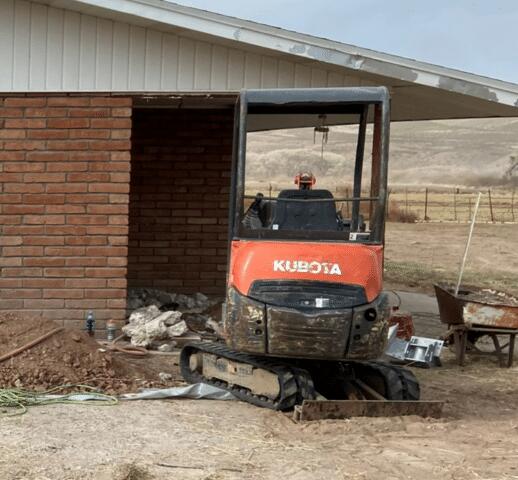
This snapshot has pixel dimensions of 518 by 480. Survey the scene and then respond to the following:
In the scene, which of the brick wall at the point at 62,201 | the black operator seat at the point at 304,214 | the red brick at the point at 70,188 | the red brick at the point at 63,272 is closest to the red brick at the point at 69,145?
the brick wall at the point at 62,201

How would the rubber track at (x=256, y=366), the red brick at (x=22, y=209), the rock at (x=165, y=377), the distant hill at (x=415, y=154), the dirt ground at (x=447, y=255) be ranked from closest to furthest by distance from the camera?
the rubber track at (x=256, y=366) → the rock at (x=165, y=377) → the red brick at (x=22, y=209) → the dirt ground at (x=447, y=255) → the distant hill at (x=415, y=154)

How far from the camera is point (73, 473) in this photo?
215 inches

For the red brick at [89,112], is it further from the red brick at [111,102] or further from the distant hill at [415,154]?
the distant hill at [415,154]

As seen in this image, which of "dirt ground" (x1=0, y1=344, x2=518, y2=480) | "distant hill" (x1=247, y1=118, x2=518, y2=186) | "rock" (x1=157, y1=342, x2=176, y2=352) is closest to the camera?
"dirt ground" (x1=0, y1=344, x2=518, y2=480)

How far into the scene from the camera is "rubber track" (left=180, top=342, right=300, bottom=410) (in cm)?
711

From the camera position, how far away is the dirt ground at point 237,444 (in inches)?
222

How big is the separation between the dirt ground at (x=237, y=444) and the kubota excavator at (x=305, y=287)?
39 cm

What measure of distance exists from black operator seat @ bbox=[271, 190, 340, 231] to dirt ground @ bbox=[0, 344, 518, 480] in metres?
1.58

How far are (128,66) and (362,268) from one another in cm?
417

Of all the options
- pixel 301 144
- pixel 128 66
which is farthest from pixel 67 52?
pixel 301 144

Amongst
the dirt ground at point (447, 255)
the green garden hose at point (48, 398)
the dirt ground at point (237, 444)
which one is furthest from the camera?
the dirt ground at point (447, 255)

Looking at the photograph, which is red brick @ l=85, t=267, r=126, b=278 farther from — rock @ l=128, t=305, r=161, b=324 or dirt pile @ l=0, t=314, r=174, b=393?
dirt pile @ l=0, t=314, r=174, b=393

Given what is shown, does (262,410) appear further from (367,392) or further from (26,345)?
(26,345)

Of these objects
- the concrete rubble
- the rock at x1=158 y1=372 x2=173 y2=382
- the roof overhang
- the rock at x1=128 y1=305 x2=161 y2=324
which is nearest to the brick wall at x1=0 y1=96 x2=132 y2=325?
the rock at x1=128 y1=305 x2=161 y2=324
